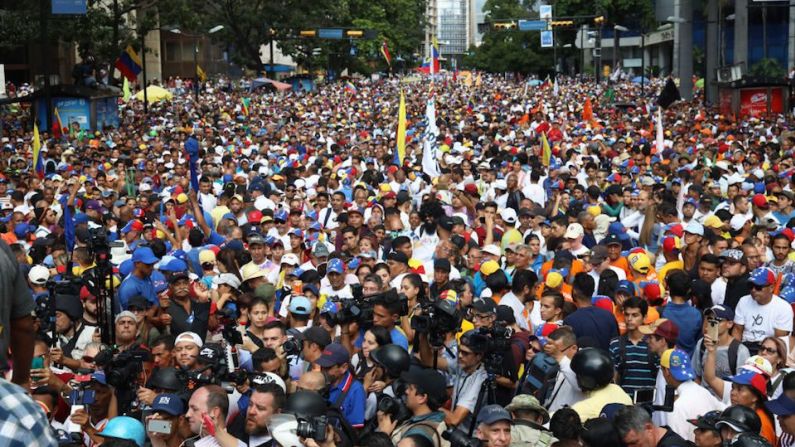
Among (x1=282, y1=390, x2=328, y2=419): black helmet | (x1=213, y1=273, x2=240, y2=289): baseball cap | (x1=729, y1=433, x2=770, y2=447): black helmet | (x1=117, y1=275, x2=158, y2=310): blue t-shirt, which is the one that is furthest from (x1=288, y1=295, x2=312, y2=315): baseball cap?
(x1=729, y1=433, x2=770, y2=447): black helmet

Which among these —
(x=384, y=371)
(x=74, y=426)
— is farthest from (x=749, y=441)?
(x=74, y=426)

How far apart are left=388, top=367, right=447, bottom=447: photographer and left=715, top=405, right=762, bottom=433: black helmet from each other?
144 centimetres

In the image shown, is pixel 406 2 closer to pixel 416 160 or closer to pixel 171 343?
pixel 416 160

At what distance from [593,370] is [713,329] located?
1.40 metres

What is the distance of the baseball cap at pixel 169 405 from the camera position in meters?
5.72

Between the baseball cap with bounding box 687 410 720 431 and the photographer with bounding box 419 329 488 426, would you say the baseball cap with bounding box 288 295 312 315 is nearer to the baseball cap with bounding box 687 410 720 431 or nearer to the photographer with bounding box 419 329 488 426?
the photographer with bounding box 419 329 488 426

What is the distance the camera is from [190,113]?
39594 mm

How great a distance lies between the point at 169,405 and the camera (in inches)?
226

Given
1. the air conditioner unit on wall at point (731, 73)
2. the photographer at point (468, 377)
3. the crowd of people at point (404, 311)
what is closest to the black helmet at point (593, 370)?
the crowd of people at point (404, 311)

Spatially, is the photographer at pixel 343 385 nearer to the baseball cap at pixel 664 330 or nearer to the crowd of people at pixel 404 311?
the crowd of people at pixel 404 311

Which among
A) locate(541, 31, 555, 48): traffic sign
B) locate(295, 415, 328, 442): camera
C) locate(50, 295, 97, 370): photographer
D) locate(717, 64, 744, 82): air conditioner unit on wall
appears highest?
locate(541, 31, 555, 48): traffic sign

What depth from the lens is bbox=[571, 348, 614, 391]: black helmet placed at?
6.18 metres

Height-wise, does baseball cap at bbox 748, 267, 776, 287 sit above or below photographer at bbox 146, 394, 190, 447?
above

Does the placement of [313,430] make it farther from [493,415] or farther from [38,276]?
[38,276]
